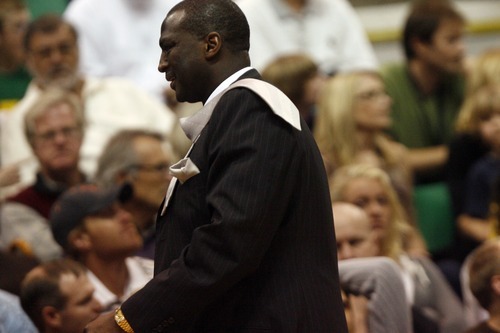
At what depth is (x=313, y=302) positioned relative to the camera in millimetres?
2447

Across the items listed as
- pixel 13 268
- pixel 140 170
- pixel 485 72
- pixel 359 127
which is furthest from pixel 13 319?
pixel 485 72

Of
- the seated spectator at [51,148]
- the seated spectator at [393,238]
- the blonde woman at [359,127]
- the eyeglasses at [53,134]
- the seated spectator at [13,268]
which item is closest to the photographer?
the seated spectator at [13,268]

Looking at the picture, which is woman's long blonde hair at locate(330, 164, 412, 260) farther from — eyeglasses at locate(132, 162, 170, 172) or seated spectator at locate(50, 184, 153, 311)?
seated spectator at locate(50, 184, 153, 311)

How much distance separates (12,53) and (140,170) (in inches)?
58.3

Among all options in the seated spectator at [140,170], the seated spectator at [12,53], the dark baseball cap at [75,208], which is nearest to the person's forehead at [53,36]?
the seated spectator at [12,53]

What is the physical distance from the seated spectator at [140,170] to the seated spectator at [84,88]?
589mm

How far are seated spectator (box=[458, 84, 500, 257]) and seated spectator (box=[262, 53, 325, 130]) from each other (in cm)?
85

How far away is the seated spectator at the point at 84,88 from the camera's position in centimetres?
560

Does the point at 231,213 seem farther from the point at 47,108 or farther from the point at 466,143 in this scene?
the point at 466,143

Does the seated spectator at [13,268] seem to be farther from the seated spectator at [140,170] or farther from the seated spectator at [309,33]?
the seated spectator at [309,33]

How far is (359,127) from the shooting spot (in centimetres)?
553

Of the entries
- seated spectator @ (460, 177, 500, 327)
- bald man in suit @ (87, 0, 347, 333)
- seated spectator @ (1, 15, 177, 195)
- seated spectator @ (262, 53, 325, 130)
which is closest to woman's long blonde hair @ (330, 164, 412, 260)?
seated spectator @ (460, 177, 500, 327)

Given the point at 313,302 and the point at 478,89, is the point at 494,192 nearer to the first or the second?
the point at 478,89

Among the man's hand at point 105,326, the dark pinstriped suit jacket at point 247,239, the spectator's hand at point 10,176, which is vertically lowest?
the spectator's hand at point 10,176
